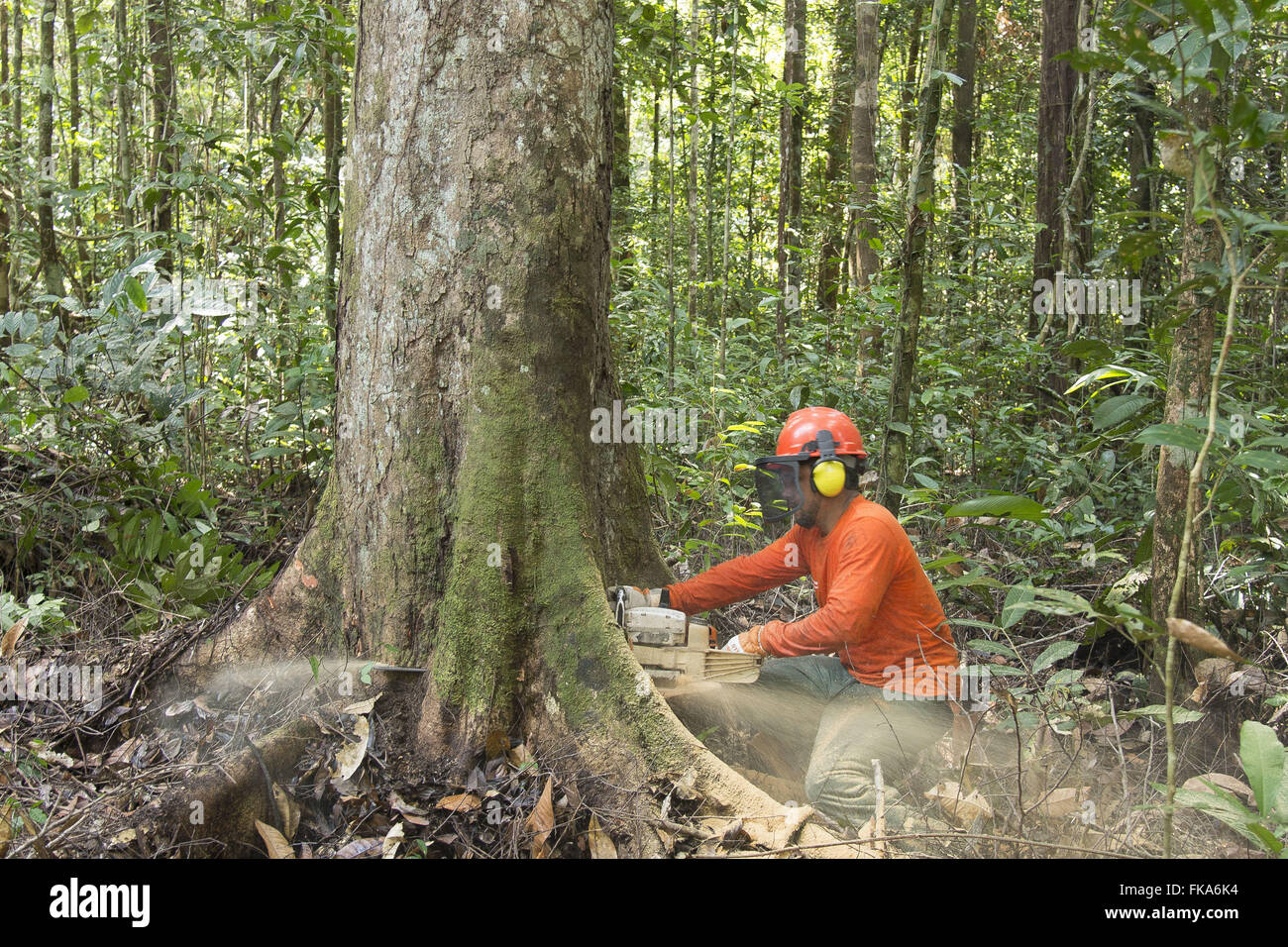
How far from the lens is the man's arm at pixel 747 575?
3594mm

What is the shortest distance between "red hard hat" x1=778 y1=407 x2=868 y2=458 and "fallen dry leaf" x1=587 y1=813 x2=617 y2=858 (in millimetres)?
1482

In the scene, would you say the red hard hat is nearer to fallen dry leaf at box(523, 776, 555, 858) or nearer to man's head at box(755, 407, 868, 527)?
man's head at box(755, 407, 868, 527)

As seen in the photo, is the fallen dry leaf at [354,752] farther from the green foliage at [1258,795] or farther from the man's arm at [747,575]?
the green foliage at [1258,795]

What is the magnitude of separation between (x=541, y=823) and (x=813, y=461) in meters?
1.58

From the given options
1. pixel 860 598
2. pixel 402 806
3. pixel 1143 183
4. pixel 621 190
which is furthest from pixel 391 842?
pixel 1143 183

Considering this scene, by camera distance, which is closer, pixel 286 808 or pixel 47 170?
pixel 286 808

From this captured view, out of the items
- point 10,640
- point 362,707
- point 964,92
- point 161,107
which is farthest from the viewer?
point 964,92

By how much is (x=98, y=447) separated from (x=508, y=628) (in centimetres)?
272

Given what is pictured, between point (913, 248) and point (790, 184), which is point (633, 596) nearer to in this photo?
point (913, 248)

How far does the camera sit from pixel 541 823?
8.61 ft

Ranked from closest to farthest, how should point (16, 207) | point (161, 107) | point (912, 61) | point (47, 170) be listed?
point (47, 170) → point (16, 207) → point (161, 107) → point (912, 61)

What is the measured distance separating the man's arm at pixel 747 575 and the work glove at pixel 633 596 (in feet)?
0.77

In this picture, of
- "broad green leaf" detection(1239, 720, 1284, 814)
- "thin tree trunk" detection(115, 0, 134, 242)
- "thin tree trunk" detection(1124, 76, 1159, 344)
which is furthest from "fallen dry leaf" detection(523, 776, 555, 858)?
"thin tree trunk" detection(1124, 76, 1159, 344)

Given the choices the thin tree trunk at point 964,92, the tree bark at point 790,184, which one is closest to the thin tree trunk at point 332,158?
the tree bark at point 790,184
